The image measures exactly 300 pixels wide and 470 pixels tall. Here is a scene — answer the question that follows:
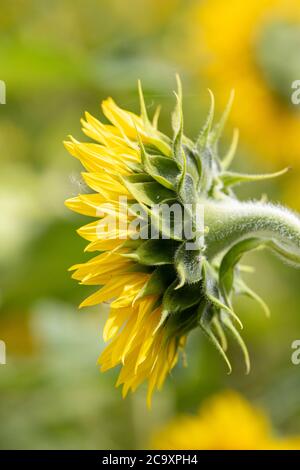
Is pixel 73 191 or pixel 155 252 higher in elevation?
pixel 73 191

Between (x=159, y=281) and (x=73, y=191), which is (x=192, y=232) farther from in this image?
(x=73, y=191)

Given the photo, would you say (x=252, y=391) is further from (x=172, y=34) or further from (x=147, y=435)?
(x=172, y=34)

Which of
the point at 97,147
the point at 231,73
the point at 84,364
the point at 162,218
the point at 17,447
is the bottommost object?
the point at 17,447

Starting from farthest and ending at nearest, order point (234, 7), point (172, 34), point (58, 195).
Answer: point (172, 34) < point (234, 7) < point (58, 195)

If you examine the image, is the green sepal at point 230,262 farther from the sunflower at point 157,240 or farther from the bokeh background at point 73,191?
the bokeh background at point 73,191

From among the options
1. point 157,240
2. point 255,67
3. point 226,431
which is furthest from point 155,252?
point 255,67

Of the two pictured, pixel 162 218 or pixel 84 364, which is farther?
pixel 84 364

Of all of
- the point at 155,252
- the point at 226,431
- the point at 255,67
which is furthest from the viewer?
the point at 255,67

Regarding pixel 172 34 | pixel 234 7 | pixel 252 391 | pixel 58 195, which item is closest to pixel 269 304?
pixel 252 391

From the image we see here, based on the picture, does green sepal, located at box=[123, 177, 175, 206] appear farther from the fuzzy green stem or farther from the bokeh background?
the bokeh background
